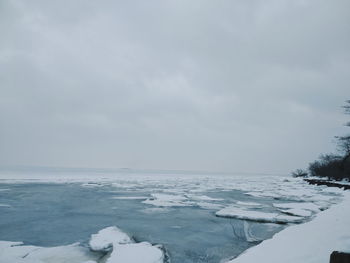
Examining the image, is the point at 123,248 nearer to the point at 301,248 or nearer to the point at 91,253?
the point at 91,253

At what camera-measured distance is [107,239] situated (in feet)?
19.7

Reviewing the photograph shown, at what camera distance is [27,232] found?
6719mm

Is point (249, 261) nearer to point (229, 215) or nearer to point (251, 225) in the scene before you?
point (251, 225)

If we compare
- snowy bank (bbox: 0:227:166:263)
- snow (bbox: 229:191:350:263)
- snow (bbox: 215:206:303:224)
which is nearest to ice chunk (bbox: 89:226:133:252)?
snowy bank (bbox: 0:227:166:263)

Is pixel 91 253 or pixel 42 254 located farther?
pixel 91 253

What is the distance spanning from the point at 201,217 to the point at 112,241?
14.3 ft

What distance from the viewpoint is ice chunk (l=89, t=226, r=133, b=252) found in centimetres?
549

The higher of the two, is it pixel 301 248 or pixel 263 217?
pixel 301 248

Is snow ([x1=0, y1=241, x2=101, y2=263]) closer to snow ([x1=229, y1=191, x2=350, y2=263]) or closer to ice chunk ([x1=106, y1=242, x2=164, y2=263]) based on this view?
ice chunk ([x1=106, y1=242, x2=164, y2=263])

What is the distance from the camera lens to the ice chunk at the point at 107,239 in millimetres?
5488

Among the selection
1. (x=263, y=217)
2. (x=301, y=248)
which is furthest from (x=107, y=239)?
(x=263, y=217)

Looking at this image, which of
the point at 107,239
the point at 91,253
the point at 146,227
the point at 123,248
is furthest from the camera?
the point at 146,227

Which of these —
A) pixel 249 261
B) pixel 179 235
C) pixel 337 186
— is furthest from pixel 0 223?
pixel 337 186

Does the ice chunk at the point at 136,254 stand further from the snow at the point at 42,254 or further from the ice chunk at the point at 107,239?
the snow at the point at 42,254
